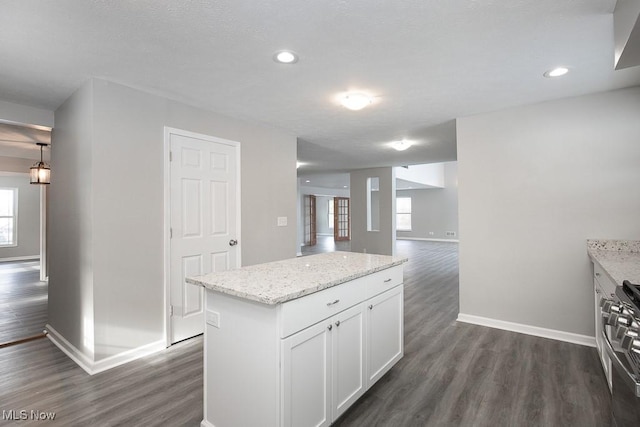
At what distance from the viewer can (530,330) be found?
333 cm

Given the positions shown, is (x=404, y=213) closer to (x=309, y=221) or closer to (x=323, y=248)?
(x=309, y=221)

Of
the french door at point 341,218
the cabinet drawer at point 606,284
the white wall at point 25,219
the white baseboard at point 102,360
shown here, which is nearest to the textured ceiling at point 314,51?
the cabinet drawer at point 606,284

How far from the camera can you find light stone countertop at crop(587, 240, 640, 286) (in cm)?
184

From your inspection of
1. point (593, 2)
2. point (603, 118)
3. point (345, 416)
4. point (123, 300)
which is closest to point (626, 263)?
point (603, 118)

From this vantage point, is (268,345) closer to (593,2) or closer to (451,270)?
(593,2)

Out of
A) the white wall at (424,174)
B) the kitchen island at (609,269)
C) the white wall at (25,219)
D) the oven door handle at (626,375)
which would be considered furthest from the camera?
the white wall at (424,174)

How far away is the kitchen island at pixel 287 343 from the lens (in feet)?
4.95

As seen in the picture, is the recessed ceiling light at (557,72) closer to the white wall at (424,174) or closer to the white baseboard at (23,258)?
the white wall at (424,174)

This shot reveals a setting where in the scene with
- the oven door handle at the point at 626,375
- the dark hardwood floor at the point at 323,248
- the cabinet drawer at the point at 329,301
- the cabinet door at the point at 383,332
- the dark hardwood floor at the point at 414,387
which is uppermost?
the cabinet drawer at the point at 329,301

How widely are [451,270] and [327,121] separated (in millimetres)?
4597

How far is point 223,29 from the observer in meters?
1.93

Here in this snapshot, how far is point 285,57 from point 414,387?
2527 millimetres

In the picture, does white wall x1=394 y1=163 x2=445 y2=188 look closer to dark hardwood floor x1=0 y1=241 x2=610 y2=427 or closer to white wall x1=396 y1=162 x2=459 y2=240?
white wall x1=396 y1=162 x2=459 y2=240

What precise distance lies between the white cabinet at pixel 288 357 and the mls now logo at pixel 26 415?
1069mm
